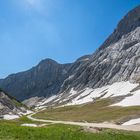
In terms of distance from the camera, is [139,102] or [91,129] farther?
[139,102]

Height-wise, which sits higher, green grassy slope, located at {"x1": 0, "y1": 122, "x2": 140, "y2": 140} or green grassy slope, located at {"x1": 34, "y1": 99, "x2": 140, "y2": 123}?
green grassy slope, located at {"x1": 34, "y1": 99, "x2": 140, "y2": 123}

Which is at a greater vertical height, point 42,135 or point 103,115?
point 103,115

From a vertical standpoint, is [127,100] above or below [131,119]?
above

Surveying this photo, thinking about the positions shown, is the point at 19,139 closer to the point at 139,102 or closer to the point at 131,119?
the point at 131,119

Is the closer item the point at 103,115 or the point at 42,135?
the point at 42,135

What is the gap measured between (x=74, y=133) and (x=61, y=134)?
1235 mm

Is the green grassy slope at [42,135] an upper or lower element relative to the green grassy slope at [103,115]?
lower

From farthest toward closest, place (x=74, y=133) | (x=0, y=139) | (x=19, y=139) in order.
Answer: (x=74, y=133), (x=19, y=139), (x=0, y=139)

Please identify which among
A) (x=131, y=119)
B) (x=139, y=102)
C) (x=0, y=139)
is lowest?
(x=0, y=139)

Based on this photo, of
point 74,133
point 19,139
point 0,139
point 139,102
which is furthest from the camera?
point 139,102

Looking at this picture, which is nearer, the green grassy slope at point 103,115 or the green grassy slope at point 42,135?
the green grassy slope at point 42,135

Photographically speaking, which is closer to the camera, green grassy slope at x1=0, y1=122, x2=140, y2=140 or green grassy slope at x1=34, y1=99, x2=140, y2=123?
green grassy slope at x1=0, y1=122, x2=140, y2=140

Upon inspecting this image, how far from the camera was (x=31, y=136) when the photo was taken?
2653 centimetres

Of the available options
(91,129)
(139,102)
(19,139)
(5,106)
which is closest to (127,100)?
(139,102)
